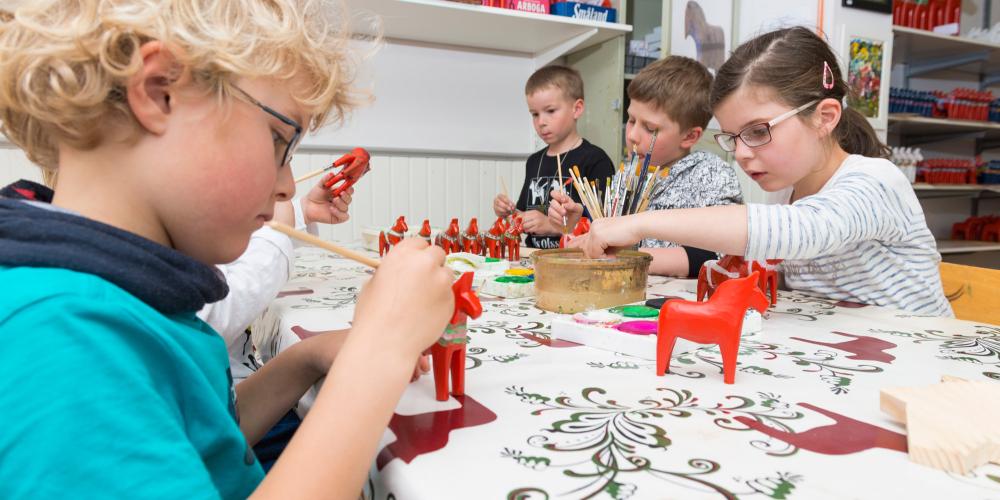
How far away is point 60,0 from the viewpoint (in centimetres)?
42

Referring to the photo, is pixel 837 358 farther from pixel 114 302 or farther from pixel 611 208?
pixel 114 302

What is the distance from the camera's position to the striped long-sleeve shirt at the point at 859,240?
0.85 meters

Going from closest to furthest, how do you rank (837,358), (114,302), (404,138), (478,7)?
(114,302) → (837,358) → (478,7) → (404,138)

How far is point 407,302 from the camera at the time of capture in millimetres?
438

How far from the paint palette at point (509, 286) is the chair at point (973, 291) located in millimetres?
740

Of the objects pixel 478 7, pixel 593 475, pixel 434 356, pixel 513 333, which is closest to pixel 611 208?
pixel 513 333

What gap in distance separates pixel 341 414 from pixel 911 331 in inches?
27.4

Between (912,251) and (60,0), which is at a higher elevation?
(60,0)

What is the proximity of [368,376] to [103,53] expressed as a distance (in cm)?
26

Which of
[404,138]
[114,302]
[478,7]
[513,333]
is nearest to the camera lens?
[114,302]

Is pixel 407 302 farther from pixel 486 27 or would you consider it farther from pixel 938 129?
pixel 938 129

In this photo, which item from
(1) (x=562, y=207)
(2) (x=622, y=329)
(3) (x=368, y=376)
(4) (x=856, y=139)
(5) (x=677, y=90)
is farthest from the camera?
(5) (x=677, y=90)

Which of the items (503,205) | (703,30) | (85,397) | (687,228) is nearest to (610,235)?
(687,228)

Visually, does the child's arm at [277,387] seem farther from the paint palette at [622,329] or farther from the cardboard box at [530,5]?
the cardboard box at [530,5]
